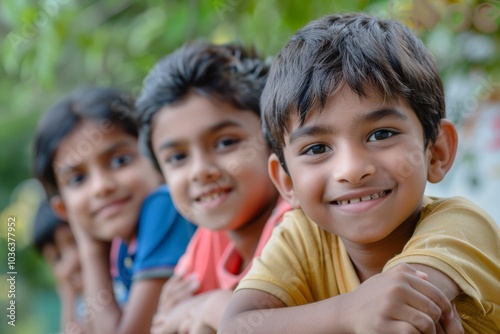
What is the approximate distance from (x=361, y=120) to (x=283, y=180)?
11.1 inches

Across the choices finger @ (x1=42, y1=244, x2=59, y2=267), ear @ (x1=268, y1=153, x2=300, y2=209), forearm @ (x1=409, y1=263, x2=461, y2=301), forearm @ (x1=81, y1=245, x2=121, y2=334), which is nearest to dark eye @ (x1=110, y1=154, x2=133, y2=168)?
forearm @ (x1=81, y1=245, x2=121, y2=334)

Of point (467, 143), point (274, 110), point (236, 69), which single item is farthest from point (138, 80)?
point (274, 110)

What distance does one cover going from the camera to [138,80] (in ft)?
12.1

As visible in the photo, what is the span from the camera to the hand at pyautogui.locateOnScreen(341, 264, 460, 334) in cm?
107

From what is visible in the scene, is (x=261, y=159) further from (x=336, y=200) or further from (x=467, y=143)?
(x=467, y=143)

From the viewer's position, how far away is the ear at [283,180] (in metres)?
1.46

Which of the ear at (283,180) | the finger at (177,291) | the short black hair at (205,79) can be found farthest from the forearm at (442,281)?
the finger at (177,291)

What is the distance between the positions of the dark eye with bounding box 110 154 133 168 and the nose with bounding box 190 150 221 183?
0.54 m

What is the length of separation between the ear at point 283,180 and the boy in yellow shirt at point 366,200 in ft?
0.16

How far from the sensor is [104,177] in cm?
225

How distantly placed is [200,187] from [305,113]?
0.58 meters

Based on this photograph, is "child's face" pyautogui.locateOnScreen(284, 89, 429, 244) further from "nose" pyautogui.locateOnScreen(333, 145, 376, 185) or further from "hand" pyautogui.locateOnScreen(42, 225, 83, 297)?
"hand" pyautogui.locateOnScreen(42, 225, 83, 297)

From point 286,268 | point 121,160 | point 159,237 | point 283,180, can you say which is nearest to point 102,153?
point 121,160

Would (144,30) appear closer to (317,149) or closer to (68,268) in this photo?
(68,268)
